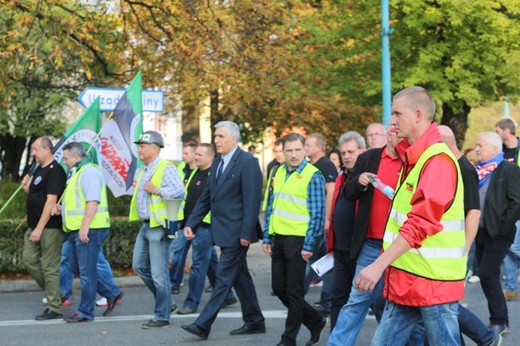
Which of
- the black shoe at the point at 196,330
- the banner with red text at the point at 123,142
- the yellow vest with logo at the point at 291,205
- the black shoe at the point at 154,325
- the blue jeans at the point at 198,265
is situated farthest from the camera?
the banner with red text at the point at 123,142

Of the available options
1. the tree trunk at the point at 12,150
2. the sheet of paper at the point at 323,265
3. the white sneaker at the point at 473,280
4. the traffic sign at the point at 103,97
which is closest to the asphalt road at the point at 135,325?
the white sneaker at the point at 473,280

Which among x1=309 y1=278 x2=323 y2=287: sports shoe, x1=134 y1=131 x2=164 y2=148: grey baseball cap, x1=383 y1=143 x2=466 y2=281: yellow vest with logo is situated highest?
x1=134 y1=131 x2=164 y2=148: grey baseball cap

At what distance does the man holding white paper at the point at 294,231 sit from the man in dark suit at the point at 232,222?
22cm

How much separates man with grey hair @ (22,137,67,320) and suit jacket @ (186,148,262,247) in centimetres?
206

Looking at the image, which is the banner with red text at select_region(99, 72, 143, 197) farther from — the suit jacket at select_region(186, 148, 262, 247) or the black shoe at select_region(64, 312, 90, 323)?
the suit jacket at select_region(186, 148, 262, 247)

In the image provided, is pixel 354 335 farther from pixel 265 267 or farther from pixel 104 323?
pixel 265 267

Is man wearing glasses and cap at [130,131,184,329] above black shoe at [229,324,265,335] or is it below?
above

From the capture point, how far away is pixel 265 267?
49.3ft

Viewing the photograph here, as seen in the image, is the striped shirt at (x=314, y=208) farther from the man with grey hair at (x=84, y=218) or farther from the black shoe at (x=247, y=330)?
the man with grey hair at (x=84, y=218)

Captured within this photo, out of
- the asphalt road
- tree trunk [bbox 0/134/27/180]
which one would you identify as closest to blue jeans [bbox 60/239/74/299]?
the asphalt road

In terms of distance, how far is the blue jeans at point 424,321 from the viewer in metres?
5.14

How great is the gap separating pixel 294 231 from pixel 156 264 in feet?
5.67

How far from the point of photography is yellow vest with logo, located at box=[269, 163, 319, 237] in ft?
28.2

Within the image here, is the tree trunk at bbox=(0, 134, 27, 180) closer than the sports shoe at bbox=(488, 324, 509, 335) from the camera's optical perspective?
No
